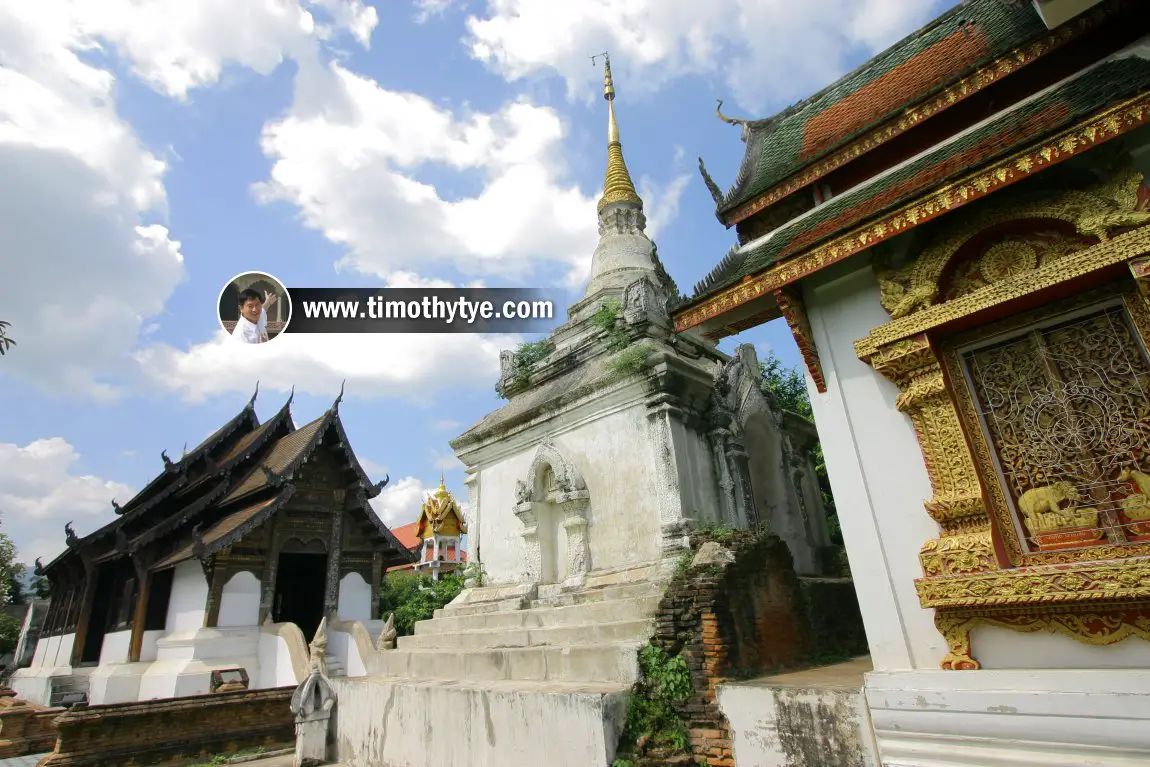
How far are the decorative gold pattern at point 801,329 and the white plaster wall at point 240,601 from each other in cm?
1482

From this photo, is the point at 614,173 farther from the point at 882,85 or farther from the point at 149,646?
the point at 149,646

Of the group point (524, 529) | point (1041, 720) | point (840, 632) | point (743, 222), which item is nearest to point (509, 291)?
point (524, 529)

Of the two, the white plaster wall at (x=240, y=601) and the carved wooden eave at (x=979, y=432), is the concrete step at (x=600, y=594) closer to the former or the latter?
the carved wooden eave at (x=979, y=432)

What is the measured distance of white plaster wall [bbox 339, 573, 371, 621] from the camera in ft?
55.6

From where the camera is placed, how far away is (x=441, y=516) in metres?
33.6

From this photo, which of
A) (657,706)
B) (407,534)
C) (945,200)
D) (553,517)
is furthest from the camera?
(407,534)

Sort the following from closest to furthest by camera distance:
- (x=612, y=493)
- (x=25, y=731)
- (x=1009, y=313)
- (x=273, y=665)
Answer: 1. (x=1009, y=313)
2. (x=612, y=493)
3. (x=25, y=731)
4. (x=273, y=665)

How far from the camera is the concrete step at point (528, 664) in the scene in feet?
20.6

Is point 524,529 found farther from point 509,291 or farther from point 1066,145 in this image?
point 1066,145

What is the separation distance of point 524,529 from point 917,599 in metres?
6.23

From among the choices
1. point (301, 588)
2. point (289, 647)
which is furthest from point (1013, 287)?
point (301, 588)

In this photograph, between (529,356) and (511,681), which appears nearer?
(511,681)

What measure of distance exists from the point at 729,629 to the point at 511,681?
2595mm

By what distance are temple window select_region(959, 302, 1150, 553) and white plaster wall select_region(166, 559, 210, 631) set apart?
15911mm
